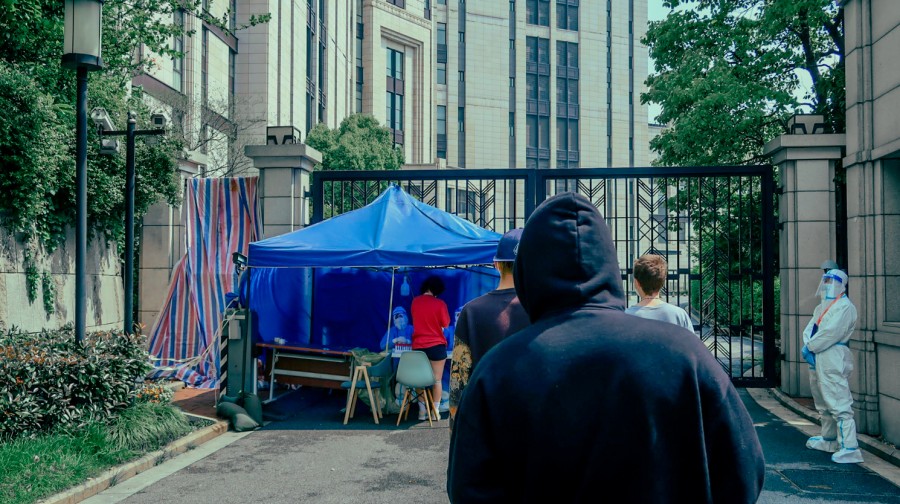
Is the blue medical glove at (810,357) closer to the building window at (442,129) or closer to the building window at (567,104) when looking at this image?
the building window at (442,129)

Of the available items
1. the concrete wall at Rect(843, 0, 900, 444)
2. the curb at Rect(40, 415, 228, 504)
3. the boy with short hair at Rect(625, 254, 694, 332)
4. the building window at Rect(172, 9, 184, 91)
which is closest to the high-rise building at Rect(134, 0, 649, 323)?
the building window at Rect(172, 9, 184, 91)

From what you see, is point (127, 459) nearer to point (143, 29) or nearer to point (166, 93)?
point (143, 29)

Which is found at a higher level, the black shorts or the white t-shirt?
the white t-shirt

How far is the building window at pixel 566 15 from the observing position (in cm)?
6066

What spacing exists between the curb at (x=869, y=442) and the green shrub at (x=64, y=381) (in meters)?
8.03

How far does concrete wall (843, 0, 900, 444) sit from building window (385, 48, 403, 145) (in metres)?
41.9

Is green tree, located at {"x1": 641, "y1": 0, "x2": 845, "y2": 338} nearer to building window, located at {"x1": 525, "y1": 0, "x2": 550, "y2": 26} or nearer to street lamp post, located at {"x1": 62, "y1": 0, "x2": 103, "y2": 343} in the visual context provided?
street lamp post, located at {"x1": 62, "y1": 0, "x2": 103, "y2": 343}

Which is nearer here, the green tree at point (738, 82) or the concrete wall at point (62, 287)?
the concrete wall at point (62, 287)

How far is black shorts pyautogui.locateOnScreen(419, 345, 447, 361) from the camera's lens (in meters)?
10.2

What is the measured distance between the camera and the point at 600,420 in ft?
6.28

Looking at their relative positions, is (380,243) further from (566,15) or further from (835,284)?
(566,15)

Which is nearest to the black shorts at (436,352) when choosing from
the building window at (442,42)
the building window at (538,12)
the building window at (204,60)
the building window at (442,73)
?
Answer: the building window at (204,60)

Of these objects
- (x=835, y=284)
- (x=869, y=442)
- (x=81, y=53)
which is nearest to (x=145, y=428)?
(x=81, y=53)

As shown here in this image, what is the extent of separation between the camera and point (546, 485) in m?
1.93
